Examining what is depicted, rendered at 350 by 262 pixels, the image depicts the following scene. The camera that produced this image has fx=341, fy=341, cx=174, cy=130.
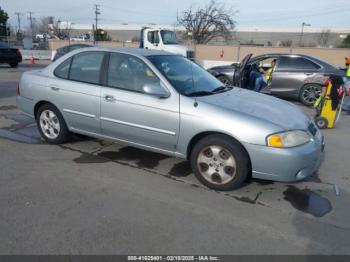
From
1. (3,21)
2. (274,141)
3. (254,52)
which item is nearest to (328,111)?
(274,141)

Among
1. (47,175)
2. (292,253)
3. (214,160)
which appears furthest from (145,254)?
(47,175)

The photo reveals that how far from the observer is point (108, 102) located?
4691 mm

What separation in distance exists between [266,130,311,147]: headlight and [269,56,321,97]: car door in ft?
22.5

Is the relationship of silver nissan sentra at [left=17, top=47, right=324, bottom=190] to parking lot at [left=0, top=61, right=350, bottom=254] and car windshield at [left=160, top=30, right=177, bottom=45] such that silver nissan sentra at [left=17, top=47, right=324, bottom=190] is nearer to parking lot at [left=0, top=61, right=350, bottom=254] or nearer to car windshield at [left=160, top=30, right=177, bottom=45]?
parking lot at [left=0, top=61, right=350, bottom=254]

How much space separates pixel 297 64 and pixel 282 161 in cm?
754

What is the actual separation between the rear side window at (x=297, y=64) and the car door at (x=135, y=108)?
7.11m

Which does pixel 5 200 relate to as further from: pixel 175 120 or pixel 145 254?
pixel 175 120

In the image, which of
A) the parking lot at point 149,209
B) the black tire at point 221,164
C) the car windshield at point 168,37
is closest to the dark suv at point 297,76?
the parking lot at point 149,209

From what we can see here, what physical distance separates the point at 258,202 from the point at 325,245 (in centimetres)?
92

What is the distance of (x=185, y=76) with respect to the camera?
4781 millimetres

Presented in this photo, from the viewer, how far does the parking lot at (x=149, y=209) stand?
3.02 m

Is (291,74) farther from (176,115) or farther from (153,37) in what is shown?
(153,37)

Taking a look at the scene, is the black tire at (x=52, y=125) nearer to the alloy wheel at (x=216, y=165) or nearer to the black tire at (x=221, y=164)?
the black tire at (x=221, y=164)

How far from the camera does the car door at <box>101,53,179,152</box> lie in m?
4.28
